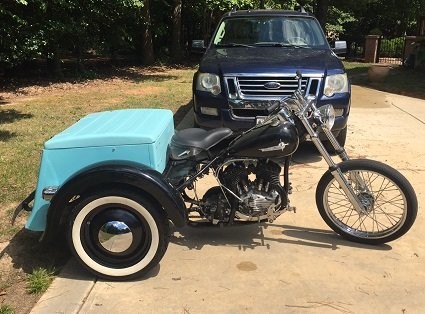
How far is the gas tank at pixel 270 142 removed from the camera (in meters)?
3.38

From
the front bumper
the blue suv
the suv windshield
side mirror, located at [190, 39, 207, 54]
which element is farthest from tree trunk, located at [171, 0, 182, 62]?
the front bumper

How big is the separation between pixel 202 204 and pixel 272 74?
7.51ft

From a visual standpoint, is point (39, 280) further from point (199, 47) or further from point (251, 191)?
point (199, 47)

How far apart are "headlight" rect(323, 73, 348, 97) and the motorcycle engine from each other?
2.23 meters

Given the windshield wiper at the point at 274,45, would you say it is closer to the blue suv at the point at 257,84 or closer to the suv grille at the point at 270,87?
the blue suv at the point at 257,84

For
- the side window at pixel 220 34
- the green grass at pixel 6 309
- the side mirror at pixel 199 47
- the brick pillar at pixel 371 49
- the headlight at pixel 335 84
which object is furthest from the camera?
the brick pillar at pixel 371 49

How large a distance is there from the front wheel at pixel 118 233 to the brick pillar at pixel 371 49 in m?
18.7

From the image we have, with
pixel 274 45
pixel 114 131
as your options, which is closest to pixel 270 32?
pixel 274 45

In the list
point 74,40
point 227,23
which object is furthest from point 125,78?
point 227,23

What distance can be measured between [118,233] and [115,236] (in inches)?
1.5

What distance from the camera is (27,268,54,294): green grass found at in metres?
3.13

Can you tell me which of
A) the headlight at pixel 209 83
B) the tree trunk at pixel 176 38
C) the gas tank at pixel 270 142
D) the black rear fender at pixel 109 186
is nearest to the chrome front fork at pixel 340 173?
the gas tank at pixel 270 142

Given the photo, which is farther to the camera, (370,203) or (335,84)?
(335,84)

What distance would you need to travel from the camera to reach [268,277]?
10.9 feet
